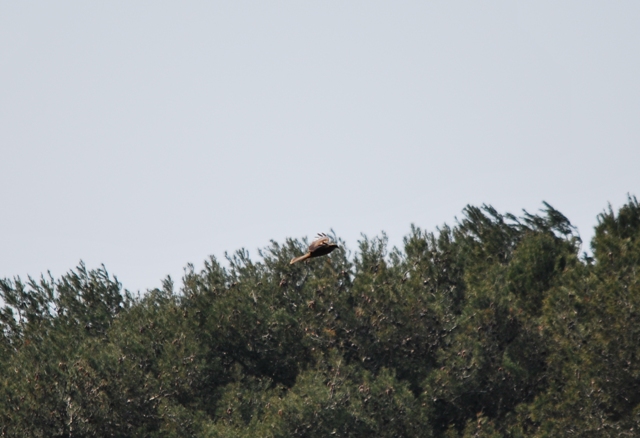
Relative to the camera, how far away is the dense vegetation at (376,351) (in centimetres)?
3472

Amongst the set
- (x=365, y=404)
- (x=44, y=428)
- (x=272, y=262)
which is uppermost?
(x=272, y=262)

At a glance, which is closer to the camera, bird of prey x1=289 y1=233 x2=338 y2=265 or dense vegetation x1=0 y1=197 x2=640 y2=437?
bird of prey x1=289 y1=233 x2=338 y2=265

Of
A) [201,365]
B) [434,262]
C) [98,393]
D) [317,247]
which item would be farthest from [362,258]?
[317,247]

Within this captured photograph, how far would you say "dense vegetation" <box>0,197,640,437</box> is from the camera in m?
34.7

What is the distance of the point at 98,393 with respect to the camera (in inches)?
1496

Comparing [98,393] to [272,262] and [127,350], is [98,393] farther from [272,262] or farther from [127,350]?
[272,262]

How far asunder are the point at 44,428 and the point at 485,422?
12359 mm

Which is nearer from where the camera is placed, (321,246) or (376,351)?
(321,246)

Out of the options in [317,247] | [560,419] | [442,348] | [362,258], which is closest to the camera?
[317,247]

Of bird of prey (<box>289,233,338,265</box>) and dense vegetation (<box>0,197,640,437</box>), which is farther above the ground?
dense vegetation (<box>0,197,640,437</box>)

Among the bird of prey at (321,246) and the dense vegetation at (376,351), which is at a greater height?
the dense vegetation at (376,351)

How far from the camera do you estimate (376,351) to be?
3881 cm

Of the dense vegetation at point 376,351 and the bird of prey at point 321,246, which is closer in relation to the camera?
the bird of prey at point 321,246

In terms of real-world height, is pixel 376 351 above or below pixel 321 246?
above
